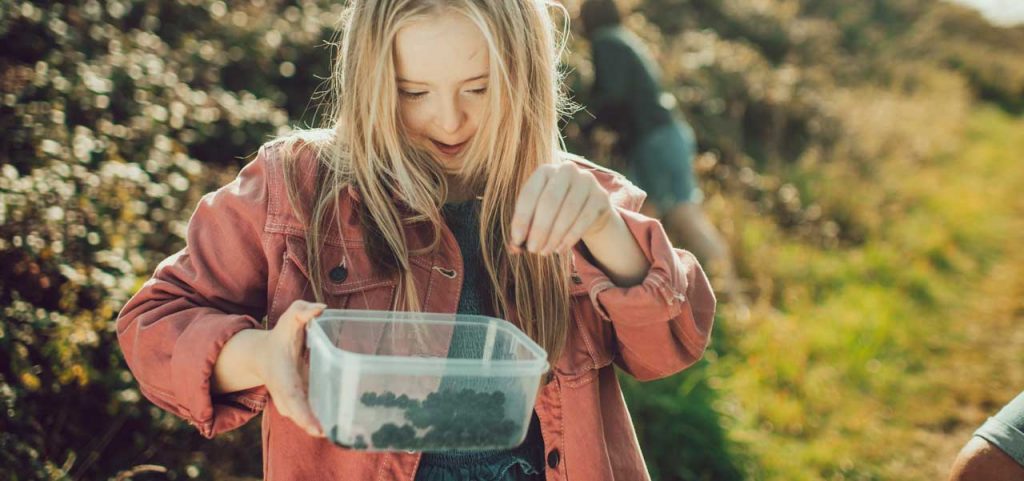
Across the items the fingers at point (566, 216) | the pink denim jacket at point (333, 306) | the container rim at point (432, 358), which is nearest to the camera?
the container rim at point (432, 358)

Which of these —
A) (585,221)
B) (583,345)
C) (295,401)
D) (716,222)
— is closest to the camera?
(295,401)

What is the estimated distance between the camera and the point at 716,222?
5844 mm

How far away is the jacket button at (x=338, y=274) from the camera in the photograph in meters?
1.62

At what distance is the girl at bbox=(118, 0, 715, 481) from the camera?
1.52 metres

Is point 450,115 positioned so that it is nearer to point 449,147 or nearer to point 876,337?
point 449,147

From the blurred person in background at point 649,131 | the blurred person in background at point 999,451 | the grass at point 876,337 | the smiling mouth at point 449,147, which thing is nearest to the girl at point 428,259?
the smiling mouth at point 449,147

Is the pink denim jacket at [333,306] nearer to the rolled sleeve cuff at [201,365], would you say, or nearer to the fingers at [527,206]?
the rolled sleeve cuff at [201,365]

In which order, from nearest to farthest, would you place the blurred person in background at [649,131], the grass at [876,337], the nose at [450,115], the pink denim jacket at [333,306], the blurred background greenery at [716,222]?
the pink denim jacket at [333,306] < the nose at [450,115] < the blurred background greenery at [716,222] < the grass at [876,337] < the blurred person in background at [649,131]

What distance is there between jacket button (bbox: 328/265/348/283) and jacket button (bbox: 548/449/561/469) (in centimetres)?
52

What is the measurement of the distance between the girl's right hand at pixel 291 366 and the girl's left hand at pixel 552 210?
0.34 meters

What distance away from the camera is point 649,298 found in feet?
4.96

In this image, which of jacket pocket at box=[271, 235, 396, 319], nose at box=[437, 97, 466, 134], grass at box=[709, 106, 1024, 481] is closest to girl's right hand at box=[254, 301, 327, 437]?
jacket pocket at box=[271, 235, 396, 319]

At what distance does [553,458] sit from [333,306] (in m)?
0.52

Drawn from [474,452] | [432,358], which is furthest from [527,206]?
[474,452]
